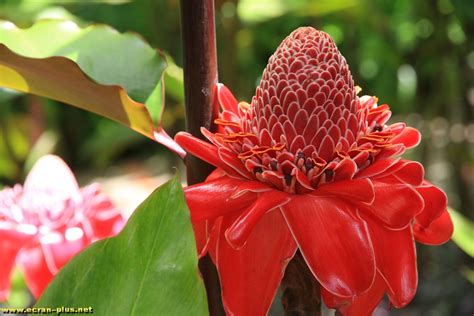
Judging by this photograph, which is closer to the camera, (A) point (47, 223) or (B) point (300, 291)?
(B) point (300, 291)

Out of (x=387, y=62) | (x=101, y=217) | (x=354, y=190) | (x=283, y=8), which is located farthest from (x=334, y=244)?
(x=387, y=62)

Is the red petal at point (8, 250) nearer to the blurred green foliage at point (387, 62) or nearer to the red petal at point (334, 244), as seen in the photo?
the red petal at point (334, 244)

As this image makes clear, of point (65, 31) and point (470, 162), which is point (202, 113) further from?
point (470, 162)

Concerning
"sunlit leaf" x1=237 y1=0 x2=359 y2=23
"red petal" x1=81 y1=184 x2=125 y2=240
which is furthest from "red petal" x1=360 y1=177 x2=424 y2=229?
"sunlit leaf" x1=237 y1=0 x2=359 y2=23

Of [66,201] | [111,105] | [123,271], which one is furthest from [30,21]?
[123,271]

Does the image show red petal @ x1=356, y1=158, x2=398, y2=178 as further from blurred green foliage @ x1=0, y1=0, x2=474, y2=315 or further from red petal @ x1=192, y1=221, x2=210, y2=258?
blurred green foliage @ x1=0, y1=0, x2=474, y2=315

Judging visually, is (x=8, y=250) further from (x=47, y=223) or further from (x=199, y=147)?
(x=199, y=147)
